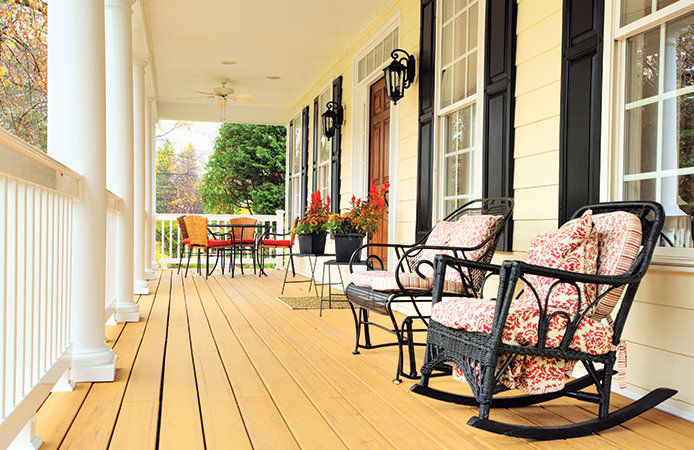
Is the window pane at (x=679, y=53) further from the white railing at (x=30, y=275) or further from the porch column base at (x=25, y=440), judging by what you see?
the porch column base at (x=25, y=440)

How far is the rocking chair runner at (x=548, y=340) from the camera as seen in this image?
1.98 m

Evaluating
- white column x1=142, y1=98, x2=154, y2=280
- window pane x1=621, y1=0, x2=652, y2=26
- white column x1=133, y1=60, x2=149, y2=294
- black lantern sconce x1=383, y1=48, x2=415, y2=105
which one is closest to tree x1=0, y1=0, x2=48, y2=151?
white column x1=133, y1=60, x2=149, y2=294

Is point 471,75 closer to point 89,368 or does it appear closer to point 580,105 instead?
point 580,105

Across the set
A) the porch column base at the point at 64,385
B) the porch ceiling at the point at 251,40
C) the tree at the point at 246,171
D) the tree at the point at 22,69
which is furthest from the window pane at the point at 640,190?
the tree at the point at 246,171

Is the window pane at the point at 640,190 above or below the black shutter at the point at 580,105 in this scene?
below

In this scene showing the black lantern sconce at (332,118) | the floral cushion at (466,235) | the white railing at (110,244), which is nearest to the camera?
the floral cushion at (466,235)

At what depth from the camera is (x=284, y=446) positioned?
1.90 m

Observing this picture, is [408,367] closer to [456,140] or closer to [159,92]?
[456,140]

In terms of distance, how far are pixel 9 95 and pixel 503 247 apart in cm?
408

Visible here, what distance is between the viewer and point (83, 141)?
104 inches

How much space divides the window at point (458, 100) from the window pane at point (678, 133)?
1.48m

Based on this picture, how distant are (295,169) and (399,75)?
224 inches

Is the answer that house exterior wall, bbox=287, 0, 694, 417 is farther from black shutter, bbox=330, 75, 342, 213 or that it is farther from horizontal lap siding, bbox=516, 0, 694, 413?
black shutter, bbox=330, 75, 342, 213

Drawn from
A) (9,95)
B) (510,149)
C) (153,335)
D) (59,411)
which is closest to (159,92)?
(9,95)
